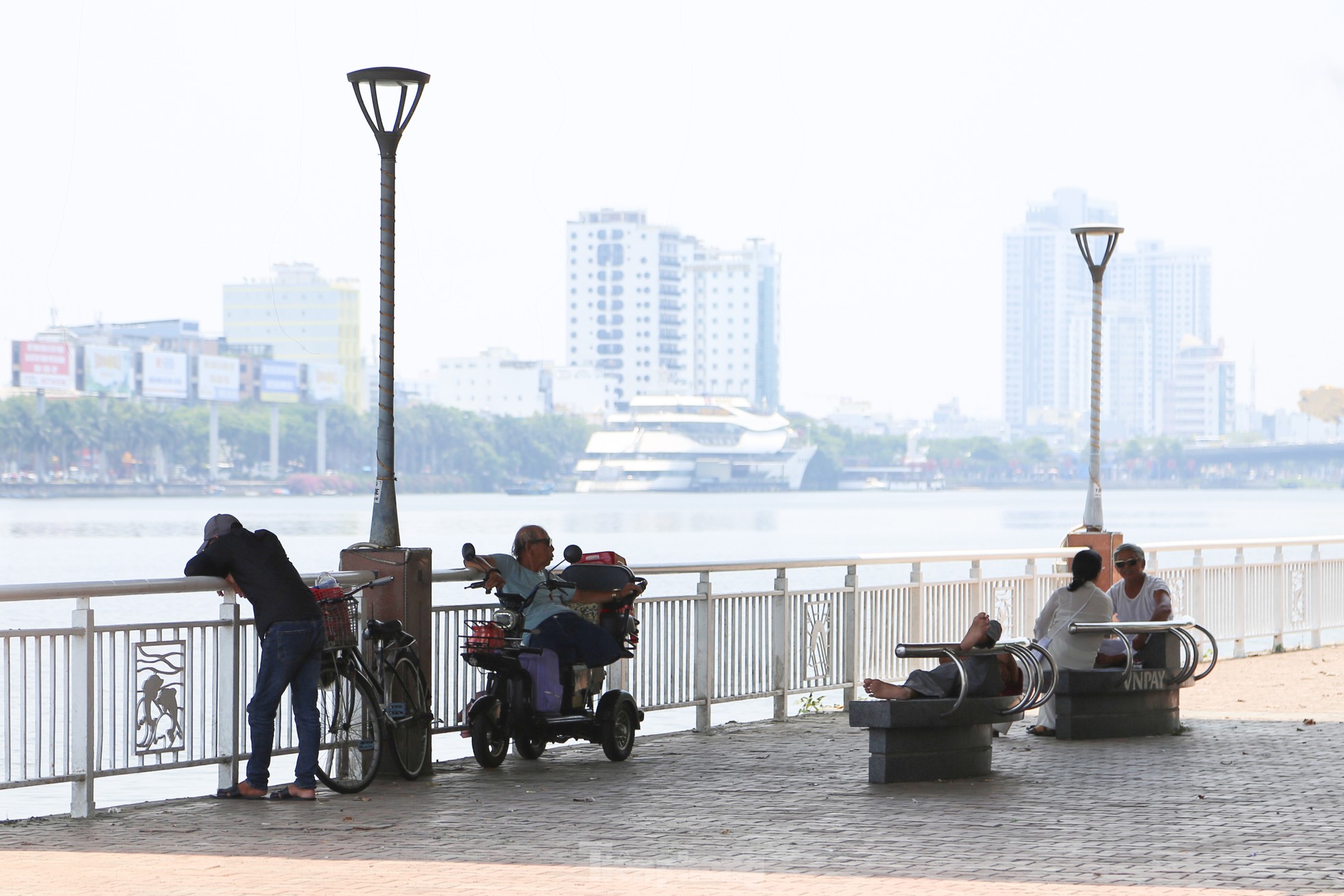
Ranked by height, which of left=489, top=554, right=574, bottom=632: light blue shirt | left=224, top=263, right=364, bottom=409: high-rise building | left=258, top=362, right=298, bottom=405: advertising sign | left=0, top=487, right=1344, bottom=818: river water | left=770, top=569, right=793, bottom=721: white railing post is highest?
left=224, top=263, right=364, bottom=409: high-rise building

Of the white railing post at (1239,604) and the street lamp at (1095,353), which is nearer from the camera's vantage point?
the street lamp at (1095,353)

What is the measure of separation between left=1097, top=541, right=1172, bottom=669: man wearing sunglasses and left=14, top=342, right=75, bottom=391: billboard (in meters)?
130

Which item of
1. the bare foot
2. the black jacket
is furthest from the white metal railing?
the bare foot

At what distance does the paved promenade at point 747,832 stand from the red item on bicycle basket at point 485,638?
0.72m

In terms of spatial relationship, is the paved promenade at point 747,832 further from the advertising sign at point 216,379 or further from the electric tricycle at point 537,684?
the advertising sign at point 216,379

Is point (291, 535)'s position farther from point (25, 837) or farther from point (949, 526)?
point (25, 837)

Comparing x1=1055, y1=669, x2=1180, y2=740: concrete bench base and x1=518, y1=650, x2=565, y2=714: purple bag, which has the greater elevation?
x1=518, y1=650, x2=565, y2=714: purple bag

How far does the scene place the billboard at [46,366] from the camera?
134 metres

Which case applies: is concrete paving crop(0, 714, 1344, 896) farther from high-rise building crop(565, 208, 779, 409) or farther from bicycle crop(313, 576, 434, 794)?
high-rise building crop(565, 208, 779, 409)

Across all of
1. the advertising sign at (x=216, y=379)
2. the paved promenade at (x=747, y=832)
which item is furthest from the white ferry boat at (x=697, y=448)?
the paved promenade at (x=747, y=832)

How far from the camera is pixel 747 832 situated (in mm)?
8469

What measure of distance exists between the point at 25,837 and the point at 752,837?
3.28m

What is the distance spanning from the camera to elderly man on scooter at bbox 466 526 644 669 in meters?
10.6

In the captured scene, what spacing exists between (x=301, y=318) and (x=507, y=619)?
140 metres
